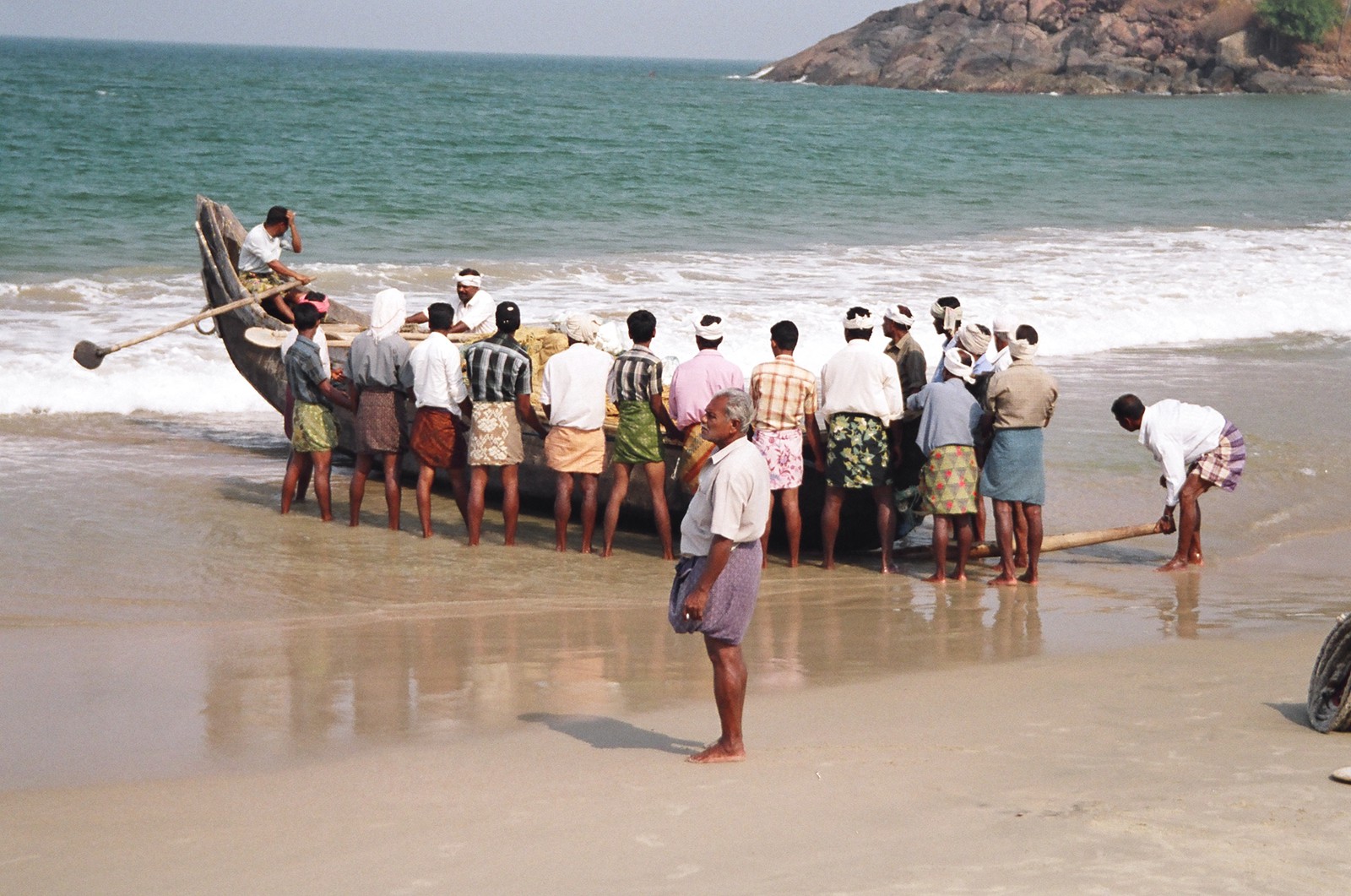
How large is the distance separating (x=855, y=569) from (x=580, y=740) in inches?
137

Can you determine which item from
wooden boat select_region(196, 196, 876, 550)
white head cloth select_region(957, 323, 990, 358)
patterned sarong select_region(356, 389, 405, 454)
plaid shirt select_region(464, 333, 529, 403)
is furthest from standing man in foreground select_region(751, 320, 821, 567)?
patterned sarong select_region(356, 389, 405, 454)

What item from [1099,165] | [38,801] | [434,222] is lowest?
[38,801]

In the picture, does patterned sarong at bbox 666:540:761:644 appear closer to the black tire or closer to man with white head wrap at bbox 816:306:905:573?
the black tire

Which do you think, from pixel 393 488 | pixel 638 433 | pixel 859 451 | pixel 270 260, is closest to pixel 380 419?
pixel 393 488

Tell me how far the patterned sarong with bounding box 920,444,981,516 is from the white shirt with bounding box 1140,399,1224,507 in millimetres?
1079

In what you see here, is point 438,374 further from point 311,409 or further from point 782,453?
point 782,453

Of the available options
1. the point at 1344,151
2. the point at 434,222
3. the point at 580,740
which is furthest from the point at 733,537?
the point at 1344,151

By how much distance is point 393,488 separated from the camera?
9148 millimetres


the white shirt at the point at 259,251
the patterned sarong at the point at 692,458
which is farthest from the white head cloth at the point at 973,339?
the white shirt at the point at 259,251

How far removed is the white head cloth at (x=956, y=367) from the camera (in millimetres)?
8133

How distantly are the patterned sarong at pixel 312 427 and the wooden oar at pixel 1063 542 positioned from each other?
3.67 m

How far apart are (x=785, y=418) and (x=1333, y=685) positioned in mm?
3624

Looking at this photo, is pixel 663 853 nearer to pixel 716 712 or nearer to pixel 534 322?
pixel 716 712

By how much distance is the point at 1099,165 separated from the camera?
40.8m
